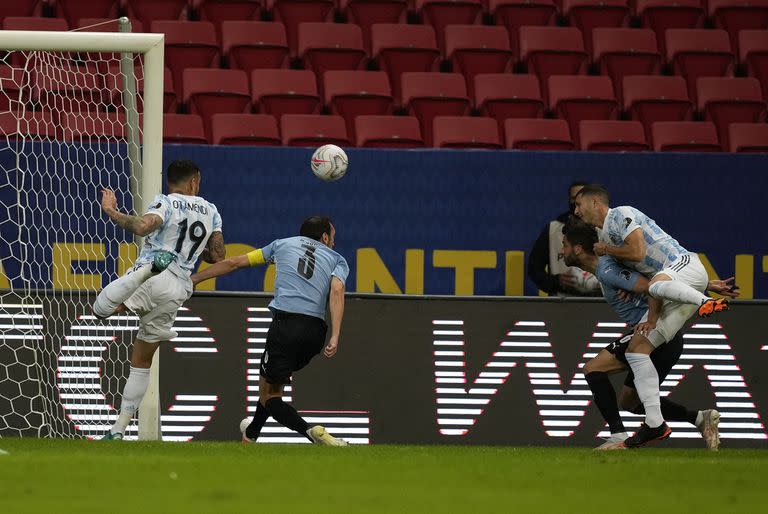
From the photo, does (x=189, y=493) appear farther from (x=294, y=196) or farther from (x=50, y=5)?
(x=50, y=5)

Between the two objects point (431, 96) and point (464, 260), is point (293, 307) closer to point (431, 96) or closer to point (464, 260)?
point (464, 260)

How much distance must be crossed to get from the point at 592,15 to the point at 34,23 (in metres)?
6.06

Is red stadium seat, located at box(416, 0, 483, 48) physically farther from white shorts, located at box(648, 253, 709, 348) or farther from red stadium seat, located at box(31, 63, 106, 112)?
white shorts, located at box(648, 253, 709, 348)

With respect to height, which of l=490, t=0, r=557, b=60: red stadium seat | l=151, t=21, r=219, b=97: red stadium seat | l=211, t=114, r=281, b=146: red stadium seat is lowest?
l=211, t=114, r=281, b=146: red stadium seat

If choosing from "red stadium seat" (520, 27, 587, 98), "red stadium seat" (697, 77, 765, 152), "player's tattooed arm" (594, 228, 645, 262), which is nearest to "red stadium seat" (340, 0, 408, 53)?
"red stadium seat" (520, 27, 587, 98)

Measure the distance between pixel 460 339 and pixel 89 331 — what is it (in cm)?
280

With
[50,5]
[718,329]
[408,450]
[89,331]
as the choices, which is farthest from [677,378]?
[50,5]

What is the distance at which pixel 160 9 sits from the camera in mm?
13172

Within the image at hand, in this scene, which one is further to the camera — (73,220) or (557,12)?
(557,12)

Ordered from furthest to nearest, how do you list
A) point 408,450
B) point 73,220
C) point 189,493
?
point 73,220, point 408,450, point 189,493

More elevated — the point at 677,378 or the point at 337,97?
the point at 337,97

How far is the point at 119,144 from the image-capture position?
10109 millimetres

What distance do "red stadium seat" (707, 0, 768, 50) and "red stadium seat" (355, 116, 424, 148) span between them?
4.34m

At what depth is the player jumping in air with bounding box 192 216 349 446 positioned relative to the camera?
829cm
